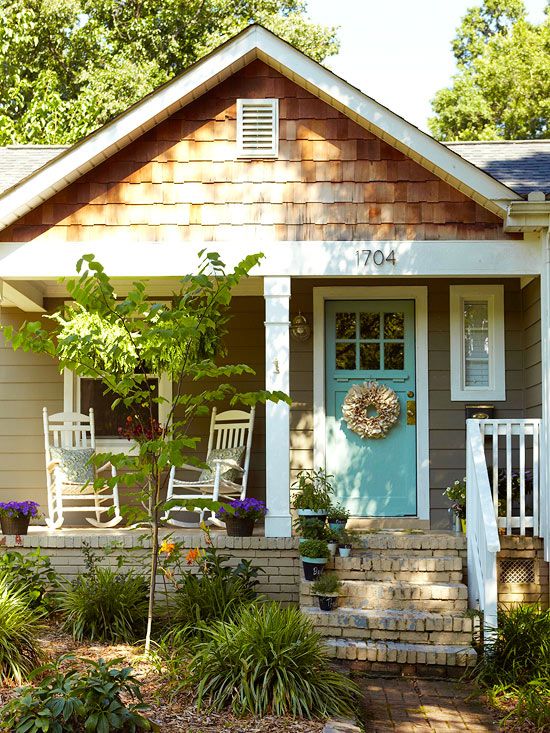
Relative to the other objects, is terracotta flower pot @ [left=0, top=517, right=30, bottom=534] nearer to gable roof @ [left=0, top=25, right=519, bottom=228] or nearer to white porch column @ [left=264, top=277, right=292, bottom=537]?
white porch column @ [left=264, top=277, right=292, bottom=537]

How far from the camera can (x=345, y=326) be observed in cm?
839

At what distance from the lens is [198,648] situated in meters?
5.34

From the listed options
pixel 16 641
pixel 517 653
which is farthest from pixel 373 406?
pixel 16 641

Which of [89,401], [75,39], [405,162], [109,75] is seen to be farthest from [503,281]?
[75,39]

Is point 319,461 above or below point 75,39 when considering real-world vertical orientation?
below

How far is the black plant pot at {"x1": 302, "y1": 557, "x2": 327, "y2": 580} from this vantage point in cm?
639

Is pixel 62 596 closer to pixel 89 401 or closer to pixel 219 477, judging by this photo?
pixel 219 477

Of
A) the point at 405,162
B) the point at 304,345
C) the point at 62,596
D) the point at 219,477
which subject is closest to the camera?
the point at 62,596

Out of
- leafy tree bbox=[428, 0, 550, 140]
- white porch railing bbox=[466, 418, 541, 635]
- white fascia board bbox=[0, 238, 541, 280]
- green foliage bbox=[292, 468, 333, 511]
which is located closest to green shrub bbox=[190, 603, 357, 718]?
white porch railing bbox=[466, 418, 541, 635]

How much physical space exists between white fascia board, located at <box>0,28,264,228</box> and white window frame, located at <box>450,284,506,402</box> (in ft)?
9.47

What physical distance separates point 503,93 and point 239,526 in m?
16.8

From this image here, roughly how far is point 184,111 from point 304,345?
2366mm

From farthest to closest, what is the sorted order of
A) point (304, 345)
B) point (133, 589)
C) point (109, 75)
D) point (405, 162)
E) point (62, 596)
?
point (109, 75)
point (304, 345)
point (405, 162)
point (62, 596)
point (133, 589)

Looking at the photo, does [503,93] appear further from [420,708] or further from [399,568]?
[420,708]
